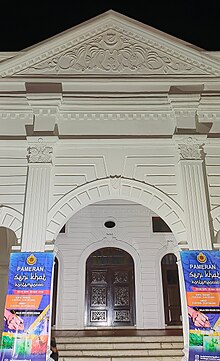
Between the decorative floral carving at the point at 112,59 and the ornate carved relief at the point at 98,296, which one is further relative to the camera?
the ornate carved relief at the point at 98,296

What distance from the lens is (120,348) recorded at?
6.07m

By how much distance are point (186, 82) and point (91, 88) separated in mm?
1492

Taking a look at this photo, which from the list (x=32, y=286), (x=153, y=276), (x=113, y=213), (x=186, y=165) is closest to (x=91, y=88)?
(x=186, y=165)

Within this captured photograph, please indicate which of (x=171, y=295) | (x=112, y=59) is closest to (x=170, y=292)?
(x=171, y=295)

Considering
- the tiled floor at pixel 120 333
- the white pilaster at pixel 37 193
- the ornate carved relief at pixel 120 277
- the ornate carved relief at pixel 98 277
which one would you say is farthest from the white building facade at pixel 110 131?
the ornate carved relief at pixel 98 277

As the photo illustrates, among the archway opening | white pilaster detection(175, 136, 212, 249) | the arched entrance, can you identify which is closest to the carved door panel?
the archway opening

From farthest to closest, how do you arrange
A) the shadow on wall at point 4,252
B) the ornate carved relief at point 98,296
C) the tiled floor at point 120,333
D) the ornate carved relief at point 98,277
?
the ornate carved relief at point 98,277
the ornate carved relief at point 98,296
the shadow on wall at point 4,252
the tiled floor at point 120,333

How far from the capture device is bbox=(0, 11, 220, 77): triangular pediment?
5.48 metres

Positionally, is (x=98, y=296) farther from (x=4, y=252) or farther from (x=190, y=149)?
(x=190, y=149)

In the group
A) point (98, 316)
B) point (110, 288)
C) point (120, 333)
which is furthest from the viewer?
point (110, 288)

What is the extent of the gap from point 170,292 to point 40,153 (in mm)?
5124

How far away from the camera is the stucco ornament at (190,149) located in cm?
506

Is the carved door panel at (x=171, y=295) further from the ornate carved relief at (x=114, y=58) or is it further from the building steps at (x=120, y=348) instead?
the ornate carved relief at (x=114, y=58)

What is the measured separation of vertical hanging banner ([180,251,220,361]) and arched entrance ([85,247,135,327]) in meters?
4.17
